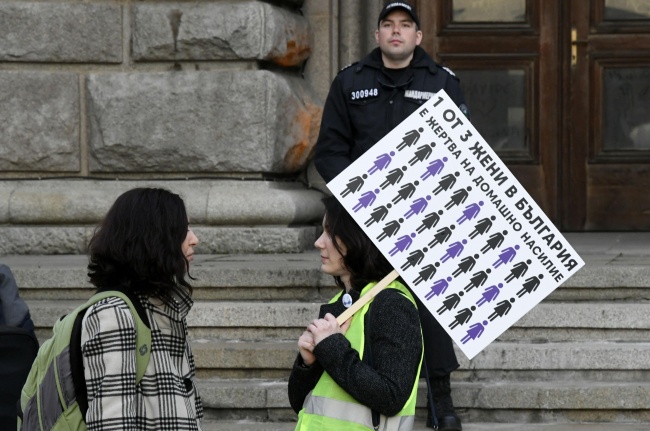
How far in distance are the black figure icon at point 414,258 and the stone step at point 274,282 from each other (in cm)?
286

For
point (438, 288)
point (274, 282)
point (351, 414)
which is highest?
point (438, 288)

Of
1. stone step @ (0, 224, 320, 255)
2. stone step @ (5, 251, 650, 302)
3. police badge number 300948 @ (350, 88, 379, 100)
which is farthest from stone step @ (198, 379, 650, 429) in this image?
stone step @ (0, 224, 320, 255)

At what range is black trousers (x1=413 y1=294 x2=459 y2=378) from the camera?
224 inches

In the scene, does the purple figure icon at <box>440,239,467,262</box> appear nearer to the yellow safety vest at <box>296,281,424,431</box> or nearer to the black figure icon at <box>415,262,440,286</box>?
the black figure icon at <box>415,262,440,286</box>

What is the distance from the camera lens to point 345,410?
354cm

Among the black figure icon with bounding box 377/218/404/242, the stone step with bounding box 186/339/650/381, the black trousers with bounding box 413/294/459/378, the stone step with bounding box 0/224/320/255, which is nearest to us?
the black figure icon with bounding box 377/218/404/242

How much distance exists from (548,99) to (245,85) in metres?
2.42

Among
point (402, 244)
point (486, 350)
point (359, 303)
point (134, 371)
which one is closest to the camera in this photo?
point (134, 371)

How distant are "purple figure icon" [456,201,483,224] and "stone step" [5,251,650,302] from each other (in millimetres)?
2865

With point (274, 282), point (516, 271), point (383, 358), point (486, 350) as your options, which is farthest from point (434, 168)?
point (274, 282)

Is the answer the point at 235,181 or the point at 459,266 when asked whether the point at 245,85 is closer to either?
the point at 235,181

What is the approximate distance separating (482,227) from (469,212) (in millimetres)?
56

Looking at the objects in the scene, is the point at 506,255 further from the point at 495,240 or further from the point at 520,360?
the point at 520,360

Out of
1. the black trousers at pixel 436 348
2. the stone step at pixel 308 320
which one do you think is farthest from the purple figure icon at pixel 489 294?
the stone step at pixel 308 320
